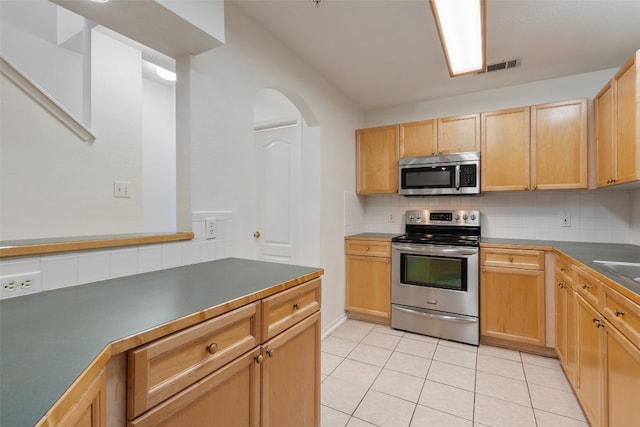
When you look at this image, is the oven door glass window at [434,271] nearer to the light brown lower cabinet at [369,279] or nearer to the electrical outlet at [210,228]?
the light brown lower cabinet at [369,279]

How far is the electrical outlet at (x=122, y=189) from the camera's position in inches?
94.3

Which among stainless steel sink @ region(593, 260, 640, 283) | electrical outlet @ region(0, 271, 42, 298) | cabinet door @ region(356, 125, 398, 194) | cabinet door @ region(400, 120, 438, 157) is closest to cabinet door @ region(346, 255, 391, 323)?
cabinet door @ region(356, 125, 398, 194)

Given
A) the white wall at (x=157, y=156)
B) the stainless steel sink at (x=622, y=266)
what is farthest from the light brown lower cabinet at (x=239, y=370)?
the white wall at (x=157, y=156)

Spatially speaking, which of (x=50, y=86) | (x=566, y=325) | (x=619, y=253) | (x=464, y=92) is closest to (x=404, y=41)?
(x=464, y=92)

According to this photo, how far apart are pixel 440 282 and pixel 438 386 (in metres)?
0.96

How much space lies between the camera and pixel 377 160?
335 centimetres

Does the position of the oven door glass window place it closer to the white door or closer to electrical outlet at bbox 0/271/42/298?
the white door

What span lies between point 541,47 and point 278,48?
6.61ft

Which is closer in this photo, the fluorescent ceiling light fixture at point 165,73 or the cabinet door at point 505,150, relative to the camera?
the cabinet door at point 505,150

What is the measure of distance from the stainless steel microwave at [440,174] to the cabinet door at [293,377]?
2.06 m

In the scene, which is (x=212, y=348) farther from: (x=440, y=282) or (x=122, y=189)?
(x=440, y=282)

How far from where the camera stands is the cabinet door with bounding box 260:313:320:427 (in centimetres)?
113

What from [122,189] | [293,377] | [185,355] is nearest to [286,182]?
[122,189]

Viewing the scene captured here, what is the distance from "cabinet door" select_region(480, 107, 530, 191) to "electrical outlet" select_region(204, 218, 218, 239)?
2.47 meters
